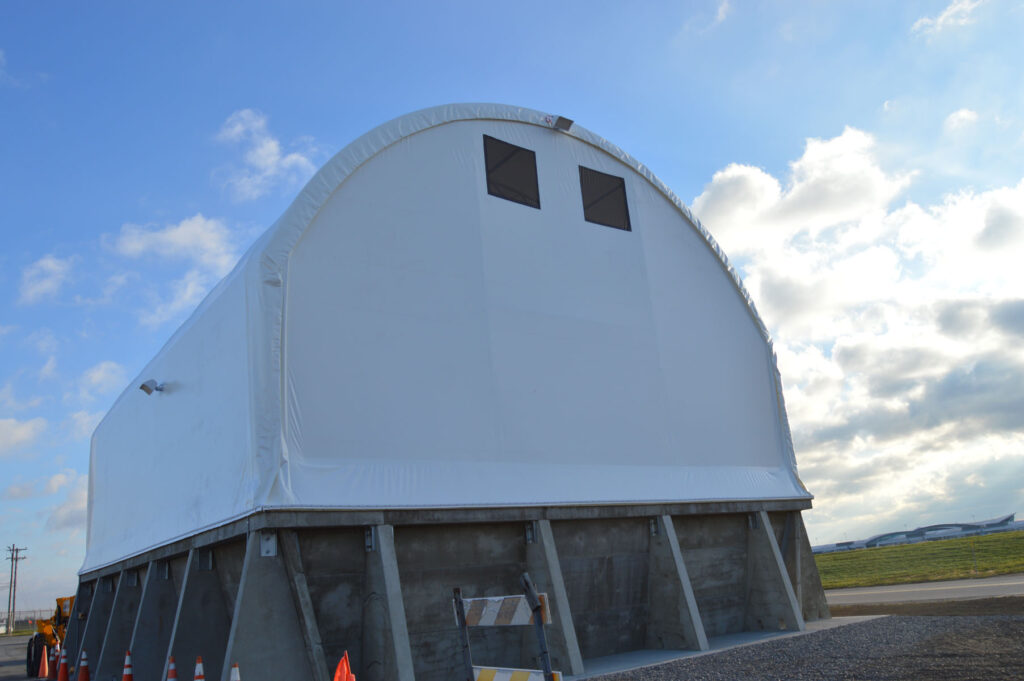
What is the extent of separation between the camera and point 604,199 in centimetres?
1603

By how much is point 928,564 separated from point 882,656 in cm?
2594

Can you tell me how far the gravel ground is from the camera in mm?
8312

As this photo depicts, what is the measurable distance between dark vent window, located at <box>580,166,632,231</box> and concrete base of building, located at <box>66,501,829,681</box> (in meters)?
5.80

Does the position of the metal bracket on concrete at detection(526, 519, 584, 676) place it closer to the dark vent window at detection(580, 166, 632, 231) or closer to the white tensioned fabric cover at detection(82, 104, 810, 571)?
the white tensioned fabric cover at detection(82, 104, 810, 571)

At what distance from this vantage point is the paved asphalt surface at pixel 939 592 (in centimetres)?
1741

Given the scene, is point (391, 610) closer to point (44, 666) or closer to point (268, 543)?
point (268, 543)

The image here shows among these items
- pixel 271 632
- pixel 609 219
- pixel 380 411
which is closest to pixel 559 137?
pixel 609 219

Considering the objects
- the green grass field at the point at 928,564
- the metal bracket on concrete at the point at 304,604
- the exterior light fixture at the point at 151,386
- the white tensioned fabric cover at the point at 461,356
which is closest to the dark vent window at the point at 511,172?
the white tensioned fabric cover at the point at 461,356

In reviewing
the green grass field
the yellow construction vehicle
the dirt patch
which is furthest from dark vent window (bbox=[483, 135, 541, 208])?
the green grass field

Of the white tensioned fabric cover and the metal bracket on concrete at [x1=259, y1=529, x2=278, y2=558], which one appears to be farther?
the white tensioned fabric cover

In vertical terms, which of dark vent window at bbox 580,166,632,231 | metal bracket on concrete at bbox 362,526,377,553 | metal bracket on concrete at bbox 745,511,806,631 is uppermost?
dark vent window at bbox 580,166,632,231

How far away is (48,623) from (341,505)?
1933 centimetres

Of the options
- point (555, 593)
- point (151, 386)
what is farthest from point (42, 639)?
point (555, 593)

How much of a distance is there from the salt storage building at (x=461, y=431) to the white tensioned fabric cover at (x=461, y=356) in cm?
5
